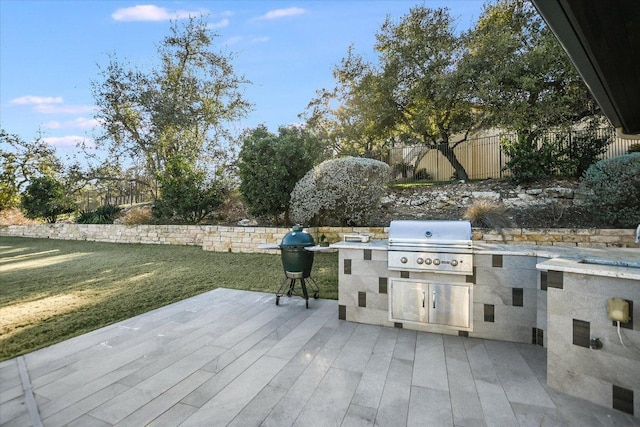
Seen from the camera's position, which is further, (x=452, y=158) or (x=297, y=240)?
(x=452, y=158)

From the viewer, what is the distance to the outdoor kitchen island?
1725 mm

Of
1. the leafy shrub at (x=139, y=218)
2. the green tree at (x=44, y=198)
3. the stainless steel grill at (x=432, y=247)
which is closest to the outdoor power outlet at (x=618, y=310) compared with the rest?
the stainless steel grill at (x=432, y=247)

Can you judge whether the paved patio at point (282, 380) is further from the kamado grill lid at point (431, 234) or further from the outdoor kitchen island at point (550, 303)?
the kamado grill lid at point (431, 234)

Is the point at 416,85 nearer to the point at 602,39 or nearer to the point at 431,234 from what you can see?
the point at 431,234

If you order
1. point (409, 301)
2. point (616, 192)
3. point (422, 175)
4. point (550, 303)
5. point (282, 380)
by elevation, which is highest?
point (422, 175)

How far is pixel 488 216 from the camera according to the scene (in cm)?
655

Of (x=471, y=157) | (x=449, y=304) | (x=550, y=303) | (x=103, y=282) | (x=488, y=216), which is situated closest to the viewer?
(x=550, y=303)

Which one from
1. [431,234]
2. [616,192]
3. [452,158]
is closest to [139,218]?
[431,234]

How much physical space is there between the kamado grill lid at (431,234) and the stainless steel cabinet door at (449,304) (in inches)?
16.5

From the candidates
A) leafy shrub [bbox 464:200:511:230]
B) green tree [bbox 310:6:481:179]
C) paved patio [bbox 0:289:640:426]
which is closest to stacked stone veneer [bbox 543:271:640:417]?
paved patio [bbox 0:289:640:426]

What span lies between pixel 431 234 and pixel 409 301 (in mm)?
713

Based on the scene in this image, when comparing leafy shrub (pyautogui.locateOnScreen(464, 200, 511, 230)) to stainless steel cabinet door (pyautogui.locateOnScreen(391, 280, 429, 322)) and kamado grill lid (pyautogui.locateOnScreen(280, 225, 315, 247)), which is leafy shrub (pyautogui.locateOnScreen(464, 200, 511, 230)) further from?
kamado grill lid (pyautogui.locateOnScreen(280, 225, 315, 247))

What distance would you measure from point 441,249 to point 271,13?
707cm

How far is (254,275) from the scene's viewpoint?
5496 millimetres
